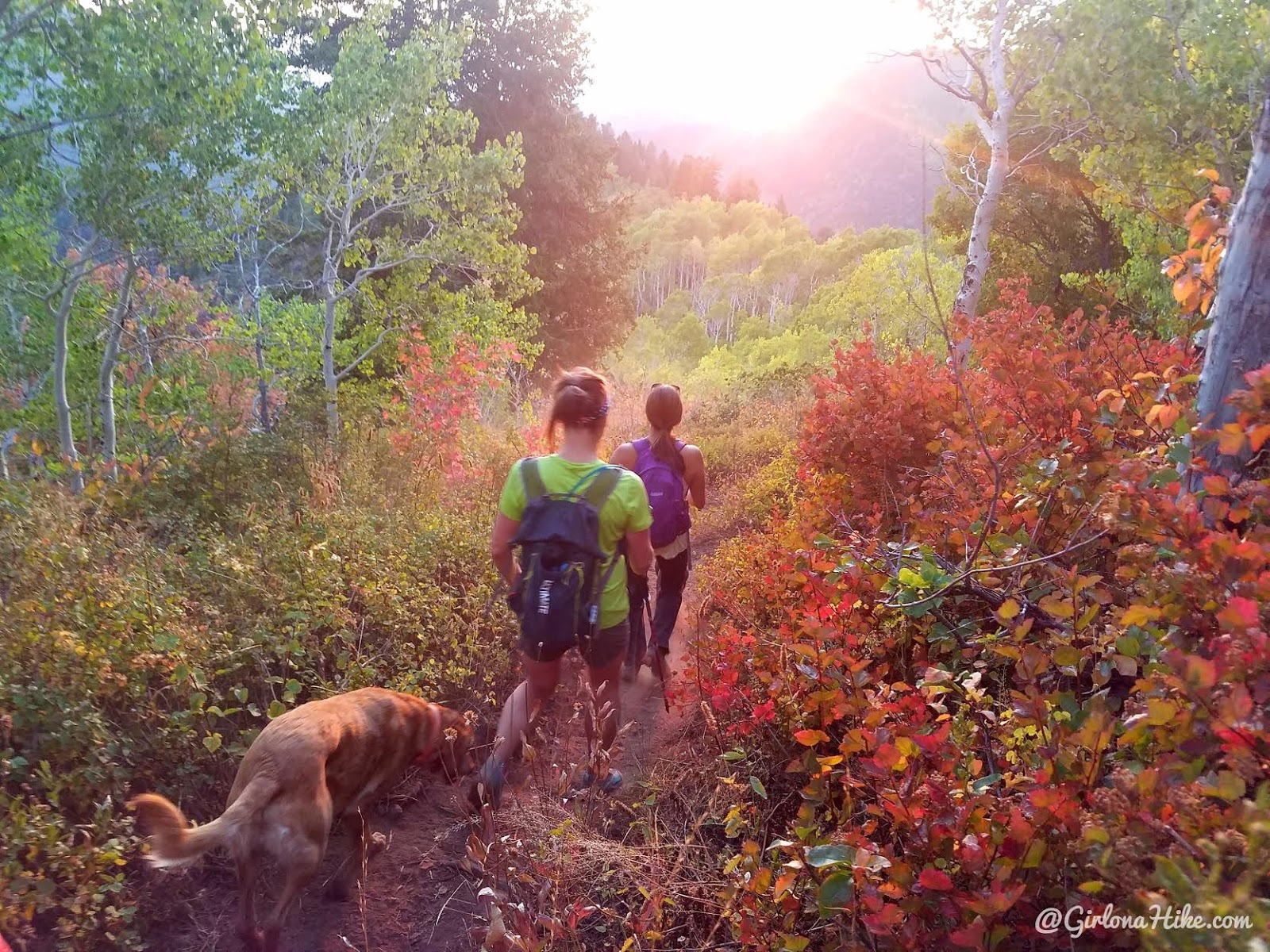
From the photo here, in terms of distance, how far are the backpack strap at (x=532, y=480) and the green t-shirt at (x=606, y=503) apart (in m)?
0.01

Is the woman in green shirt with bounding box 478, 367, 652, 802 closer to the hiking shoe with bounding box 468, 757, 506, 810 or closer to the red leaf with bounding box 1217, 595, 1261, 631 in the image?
the hiking shoe with bounding box 468, 757, 506, 810

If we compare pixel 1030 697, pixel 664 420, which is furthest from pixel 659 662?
pixel 1030 697

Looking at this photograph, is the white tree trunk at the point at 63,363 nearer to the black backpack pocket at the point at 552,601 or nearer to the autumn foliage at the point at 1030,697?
the black backpack pocket at the point at 552,601

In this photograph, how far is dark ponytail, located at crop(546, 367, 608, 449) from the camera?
290 centimetres

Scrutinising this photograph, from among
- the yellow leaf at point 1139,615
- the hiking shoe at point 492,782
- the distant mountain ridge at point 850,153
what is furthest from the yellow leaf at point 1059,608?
the distant mountain ridge at point 850,153

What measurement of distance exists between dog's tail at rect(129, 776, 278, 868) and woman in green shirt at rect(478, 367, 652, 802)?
93 centimetres

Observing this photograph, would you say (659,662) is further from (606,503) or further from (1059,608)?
(1059,608)

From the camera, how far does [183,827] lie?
2303 mm

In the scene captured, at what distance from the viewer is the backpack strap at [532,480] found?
9.31 feet

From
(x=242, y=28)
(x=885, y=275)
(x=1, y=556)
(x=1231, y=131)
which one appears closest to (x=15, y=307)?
(x=242, y=28)

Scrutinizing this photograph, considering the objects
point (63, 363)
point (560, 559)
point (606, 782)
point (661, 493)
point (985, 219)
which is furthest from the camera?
point (985, 219)

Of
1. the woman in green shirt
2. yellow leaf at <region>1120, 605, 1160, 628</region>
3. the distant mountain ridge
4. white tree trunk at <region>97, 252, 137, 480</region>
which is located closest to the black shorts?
the woman in green shirt

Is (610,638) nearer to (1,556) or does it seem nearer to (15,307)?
(1,556)

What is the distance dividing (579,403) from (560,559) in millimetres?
626
